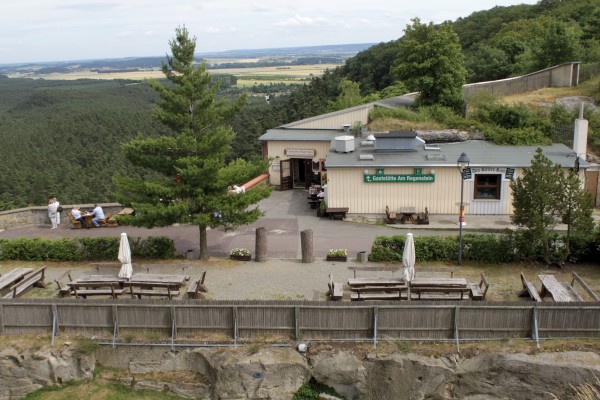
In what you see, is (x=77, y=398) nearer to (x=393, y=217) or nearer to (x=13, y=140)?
(x=393, y=217)

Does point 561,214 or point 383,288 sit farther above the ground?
point 561,214

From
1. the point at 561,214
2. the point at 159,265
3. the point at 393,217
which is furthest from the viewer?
the point at 393,217

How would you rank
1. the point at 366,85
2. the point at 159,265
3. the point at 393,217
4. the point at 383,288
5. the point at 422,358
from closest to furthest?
the point at 422,358, the point at 383,288, the point at 159,265, the point at 393,217, the point at 366,85

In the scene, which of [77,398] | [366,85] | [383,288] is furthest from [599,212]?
[366,85]

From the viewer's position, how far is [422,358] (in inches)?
514

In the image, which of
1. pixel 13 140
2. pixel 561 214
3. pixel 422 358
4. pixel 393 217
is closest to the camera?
pixel 422 358

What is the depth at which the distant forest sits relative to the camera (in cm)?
5341

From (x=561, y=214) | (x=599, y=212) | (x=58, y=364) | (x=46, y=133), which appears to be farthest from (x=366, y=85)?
(x=58, y=364)

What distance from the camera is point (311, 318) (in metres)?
13.5

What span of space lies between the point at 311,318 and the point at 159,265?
269 inches

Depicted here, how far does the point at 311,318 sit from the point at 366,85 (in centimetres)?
8204

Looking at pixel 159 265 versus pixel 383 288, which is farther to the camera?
pixel 159 265

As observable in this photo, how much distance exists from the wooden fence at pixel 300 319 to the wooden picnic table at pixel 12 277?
1.81 m

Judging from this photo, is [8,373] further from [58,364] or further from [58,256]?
[58,256]
